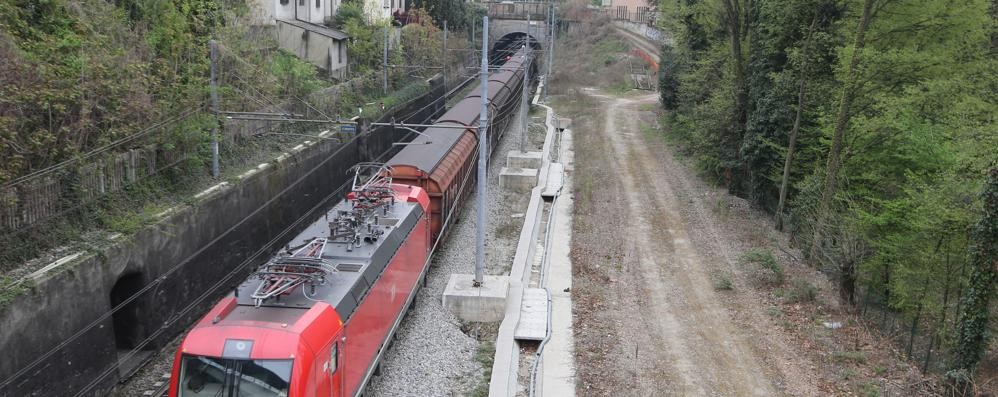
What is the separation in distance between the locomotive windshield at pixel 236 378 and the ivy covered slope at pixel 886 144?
12.4 metres

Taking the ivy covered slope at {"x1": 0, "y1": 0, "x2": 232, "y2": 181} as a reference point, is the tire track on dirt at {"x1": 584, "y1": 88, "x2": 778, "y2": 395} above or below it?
below

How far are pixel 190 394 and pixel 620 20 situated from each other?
83.5 m

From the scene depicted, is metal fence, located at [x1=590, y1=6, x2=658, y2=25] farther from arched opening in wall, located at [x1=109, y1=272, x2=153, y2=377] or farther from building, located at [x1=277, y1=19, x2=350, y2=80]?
arched opening in wall, located at [x1=109, y1=272, x2=153, y2=377]

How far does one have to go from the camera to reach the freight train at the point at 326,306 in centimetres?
972

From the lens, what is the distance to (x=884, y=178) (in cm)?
2045

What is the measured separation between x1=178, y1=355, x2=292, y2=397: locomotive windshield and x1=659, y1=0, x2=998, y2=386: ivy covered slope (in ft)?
40.7

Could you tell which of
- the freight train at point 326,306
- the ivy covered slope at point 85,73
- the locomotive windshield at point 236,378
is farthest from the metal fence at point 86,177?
the locomotive windshield at point 236,378

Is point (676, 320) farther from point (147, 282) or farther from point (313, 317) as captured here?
point (147, 282)

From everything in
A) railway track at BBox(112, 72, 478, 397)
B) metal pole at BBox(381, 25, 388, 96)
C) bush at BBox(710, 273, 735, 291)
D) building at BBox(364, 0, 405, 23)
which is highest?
building at BBox(364, 0, 405, 23)

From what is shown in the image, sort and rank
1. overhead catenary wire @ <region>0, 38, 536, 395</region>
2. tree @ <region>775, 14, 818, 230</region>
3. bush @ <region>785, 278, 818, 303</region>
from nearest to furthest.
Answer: overhead catenary wire @ <region>0, 38, 536, 395</region>, bush @ <region>785, 278, 818, 303</region>, tree @ <region>775, 14, 818, 230</region>

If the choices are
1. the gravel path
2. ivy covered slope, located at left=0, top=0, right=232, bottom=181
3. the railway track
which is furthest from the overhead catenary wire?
ivy covered slope, located at left=0, top=0, right=232, bottom=181

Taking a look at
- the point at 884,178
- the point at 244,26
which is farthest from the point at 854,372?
the point at 244,26

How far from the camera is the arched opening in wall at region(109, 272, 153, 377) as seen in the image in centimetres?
1609

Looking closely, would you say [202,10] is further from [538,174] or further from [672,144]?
[672,144]
